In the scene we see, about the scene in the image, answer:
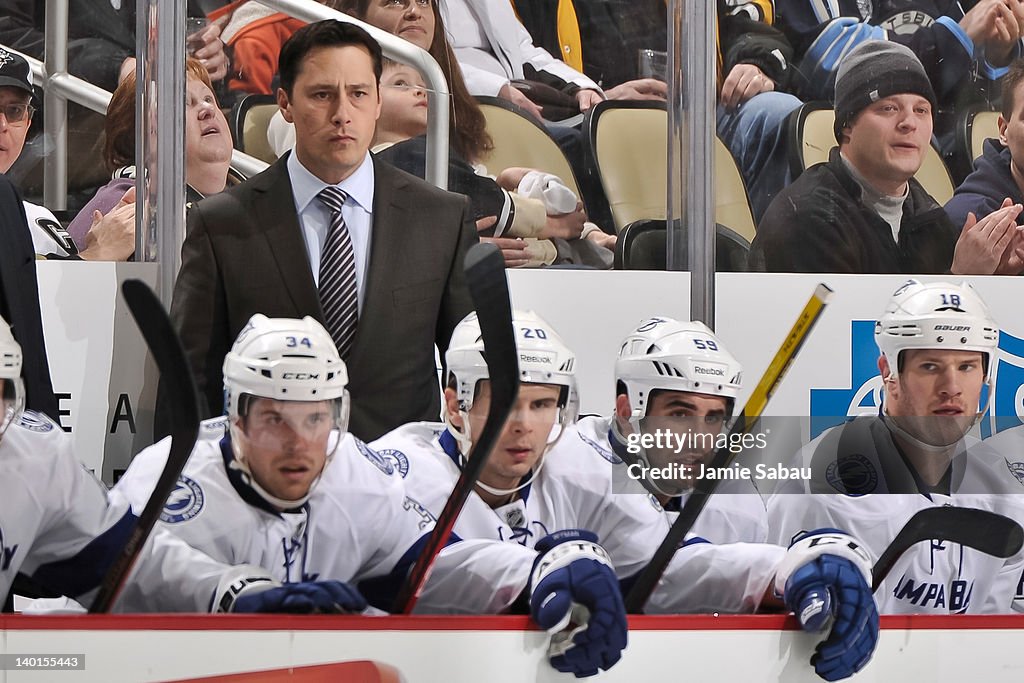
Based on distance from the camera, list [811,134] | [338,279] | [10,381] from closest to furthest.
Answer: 1. [10,381]
2. [338,279]
3. [811,134]

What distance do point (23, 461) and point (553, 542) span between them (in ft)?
2.85

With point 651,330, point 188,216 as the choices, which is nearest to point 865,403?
point 651,330

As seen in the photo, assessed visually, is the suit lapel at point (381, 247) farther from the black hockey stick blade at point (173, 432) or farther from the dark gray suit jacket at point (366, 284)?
the black hockey stick blade at point (173, 432)

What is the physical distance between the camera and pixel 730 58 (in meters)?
2.42

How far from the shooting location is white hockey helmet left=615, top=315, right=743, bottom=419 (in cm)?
198

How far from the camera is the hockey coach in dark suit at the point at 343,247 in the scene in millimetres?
2141

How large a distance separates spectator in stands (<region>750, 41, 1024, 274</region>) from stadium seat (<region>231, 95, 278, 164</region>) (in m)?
1.04

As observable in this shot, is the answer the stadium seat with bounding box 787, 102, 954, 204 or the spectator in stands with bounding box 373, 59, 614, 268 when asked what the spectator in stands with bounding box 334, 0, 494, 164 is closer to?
the spectator in stands with bounding box 373, 59, 614, 268

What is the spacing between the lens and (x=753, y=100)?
2.44 metres

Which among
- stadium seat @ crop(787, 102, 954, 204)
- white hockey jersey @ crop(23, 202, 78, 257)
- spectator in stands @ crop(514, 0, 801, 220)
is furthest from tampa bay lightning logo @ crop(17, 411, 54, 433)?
stadium seat @ crop(787, 102, 954, 204)

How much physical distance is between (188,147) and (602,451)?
39.5 inches

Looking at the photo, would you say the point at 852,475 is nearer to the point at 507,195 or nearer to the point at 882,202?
the point at 882,202

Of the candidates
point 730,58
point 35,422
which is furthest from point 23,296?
point 730,58

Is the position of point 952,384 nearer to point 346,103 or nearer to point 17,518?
point 346,103
